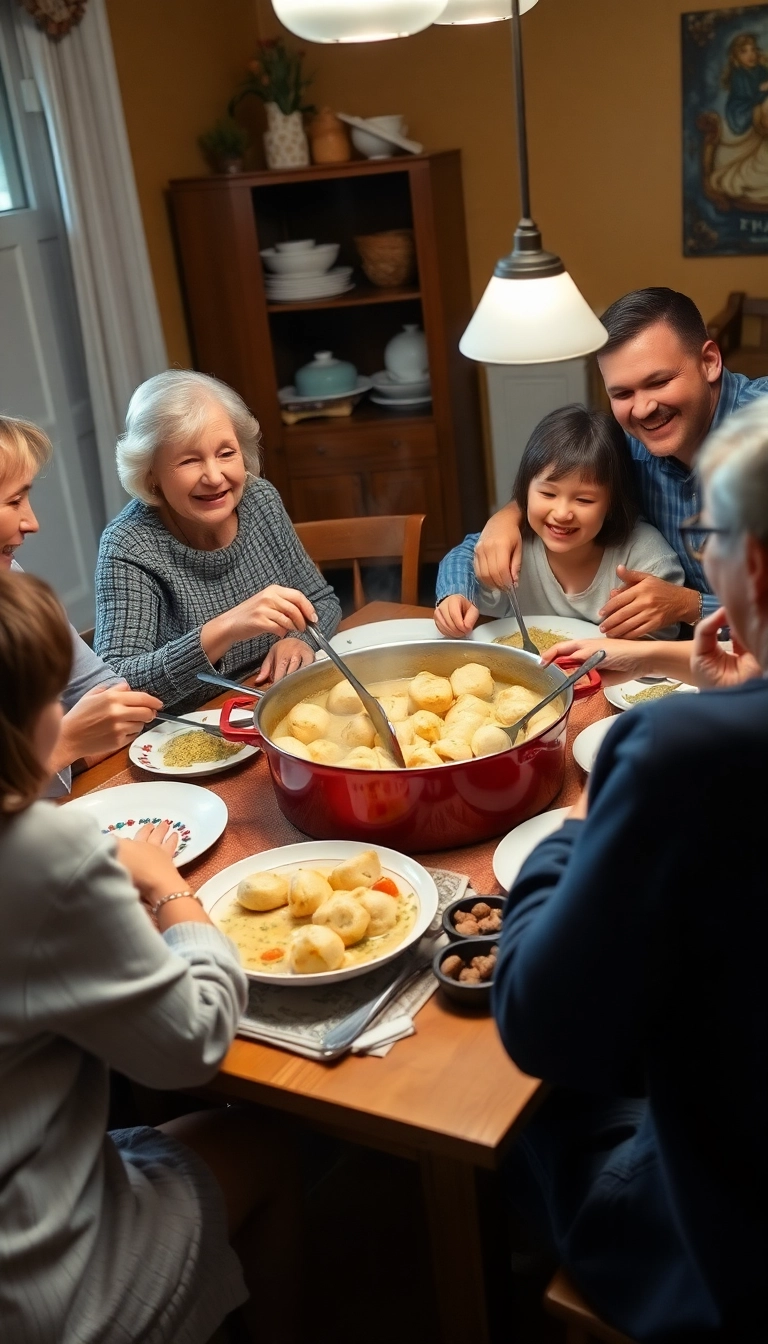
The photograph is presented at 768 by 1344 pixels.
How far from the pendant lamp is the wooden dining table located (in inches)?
31.2

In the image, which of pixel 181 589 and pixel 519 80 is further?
pixel 181 589

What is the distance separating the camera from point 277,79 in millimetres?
4109

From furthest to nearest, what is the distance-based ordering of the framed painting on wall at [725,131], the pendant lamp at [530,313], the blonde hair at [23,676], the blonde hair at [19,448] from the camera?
the framed painting on wall at [725,131]
the blonde hair at [19,448]
the pendant lamp at [530,313]
the blonde hair at [23,676]

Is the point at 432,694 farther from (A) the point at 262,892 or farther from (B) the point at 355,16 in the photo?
(B) the point at 355,16

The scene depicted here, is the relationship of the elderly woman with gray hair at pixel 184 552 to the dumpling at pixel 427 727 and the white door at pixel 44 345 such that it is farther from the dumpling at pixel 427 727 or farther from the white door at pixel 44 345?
the white door at pixel 44 345

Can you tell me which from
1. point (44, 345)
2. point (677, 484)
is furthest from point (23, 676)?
point (44, 345)

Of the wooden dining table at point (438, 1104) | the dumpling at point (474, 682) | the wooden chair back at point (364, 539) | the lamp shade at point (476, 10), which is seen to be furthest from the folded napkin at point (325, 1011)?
the wooden chair back at point (364, 539)

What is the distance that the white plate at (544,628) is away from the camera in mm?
2049

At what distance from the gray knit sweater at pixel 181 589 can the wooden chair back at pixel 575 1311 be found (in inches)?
44.8

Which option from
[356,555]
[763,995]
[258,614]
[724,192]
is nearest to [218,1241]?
[763,995]

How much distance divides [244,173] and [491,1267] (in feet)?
11.9

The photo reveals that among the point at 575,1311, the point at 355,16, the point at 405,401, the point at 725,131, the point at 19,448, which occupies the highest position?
the point at 355,16

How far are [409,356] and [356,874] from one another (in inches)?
128

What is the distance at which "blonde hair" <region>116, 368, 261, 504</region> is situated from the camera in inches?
87.0
